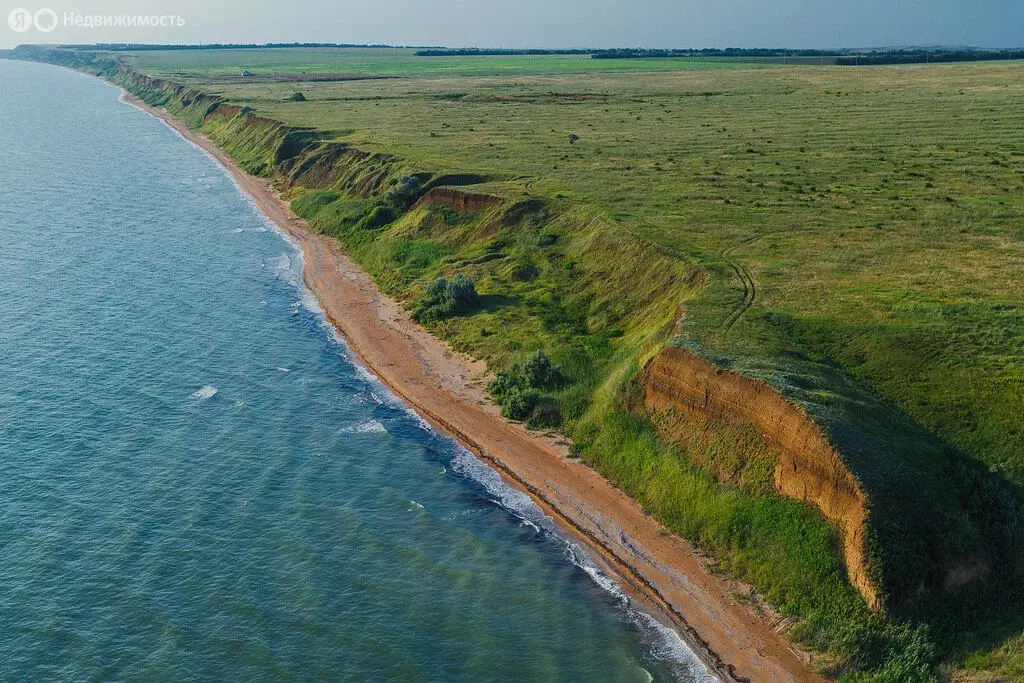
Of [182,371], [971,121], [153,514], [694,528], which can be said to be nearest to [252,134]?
[182,371]

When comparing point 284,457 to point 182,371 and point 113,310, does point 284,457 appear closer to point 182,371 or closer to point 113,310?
point 182,371

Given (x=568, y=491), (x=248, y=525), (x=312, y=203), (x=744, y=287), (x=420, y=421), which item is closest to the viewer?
(x=248, y=525)

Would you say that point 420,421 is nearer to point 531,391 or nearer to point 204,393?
point 531,391

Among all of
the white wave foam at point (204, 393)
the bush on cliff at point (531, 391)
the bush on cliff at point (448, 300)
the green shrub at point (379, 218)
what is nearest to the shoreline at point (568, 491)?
the bush on cliff at point (531, 391)

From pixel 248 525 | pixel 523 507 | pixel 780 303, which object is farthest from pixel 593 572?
pixel 780 303

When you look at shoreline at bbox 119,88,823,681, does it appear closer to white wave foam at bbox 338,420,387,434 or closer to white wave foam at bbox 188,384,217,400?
white wave foam at bbox 338,420,387,434
